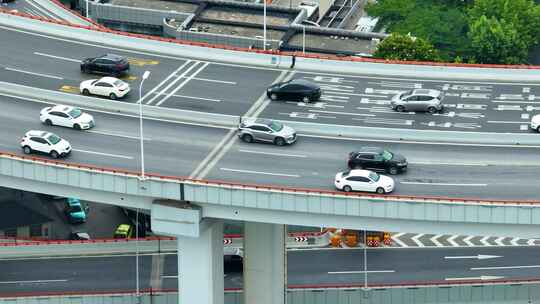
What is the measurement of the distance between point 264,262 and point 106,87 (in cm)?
2117

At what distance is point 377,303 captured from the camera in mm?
138875

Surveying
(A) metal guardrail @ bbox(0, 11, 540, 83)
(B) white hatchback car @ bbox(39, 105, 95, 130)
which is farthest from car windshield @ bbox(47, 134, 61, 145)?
(A) metal guardrail @ bbox(0, 11, 540, 83)

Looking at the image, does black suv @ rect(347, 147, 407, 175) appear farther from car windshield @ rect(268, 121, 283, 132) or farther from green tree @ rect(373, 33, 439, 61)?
green tree @ rect(373, 33, 439, 61)

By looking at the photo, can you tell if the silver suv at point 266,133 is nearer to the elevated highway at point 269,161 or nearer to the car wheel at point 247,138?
the car wheel at point 247,138

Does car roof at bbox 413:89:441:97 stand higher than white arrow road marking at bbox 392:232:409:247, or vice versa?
car roof at bbox 413:89:441:97

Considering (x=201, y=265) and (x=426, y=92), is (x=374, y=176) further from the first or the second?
(x=426, y=92)

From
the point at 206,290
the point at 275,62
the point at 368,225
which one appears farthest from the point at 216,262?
the point at 275,62

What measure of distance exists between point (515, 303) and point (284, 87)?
2754 cm

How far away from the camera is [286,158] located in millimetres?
127562

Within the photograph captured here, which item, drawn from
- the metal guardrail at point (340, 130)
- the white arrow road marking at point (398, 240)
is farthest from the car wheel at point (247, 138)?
the white arrow road marking at point (398, 240)

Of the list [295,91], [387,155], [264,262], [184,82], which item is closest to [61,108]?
[184,82]

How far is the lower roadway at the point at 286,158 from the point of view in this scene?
4847 inches

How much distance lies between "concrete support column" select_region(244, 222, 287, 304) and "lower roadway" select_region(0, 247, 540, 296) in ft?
22.3

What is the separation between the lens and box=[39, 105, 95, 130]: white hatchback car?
132250mm
